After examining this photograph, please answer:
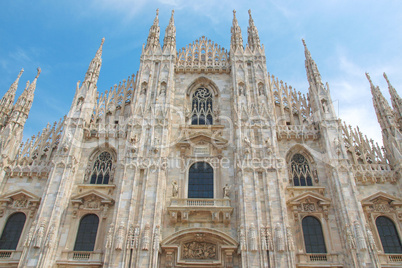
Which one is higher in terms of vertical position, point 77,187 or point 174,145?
point 174,145

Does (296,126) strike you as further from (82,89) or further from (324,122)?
(82,89)

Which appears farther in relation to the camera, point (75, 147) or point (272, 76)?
point (272, 76)

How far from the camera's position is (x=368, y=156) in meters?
19.0

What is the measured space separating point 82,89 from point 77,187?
22.8 feet

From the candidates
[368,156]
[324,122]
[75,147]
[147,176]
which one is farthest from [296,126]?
[75,147]

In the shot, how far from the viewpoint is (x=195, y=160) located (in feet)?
62.4

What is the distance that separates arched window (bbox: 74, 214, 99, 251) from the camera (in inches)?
642

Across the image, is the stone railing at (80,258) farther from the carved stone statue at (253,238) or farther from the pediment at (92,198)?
the carved stone statue at (253,238)

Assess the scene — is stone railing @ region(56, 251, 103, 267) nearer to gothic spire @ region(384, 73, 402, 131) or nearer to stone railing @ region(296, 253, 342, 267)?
stone railing @ region(296, 253, 342, 267)

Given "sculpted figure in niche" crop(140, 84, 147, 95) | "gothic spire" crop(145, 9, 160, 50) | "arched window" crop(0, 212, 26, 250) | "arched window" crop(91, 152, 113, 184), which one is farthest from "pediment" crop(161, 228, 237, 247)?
"gothic spire" crop(145, 9, 160, 50)

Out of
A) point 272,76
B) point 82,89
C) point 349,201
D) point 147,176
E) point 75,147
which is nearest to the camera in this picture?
point 349,201

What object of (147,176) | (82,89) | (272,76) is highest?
(272,76)

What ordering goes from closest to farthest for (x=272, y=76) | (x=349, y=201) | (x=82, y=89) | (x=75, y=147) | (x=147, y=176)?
1. (x=349, y=201)
2. (x=147, y=176)
3. (x=75, y=147)
4. (x=82, y=89)
5. (x=272, y=76)

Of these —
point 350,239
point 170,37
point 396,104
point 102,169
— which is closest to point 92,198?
point 102,169
